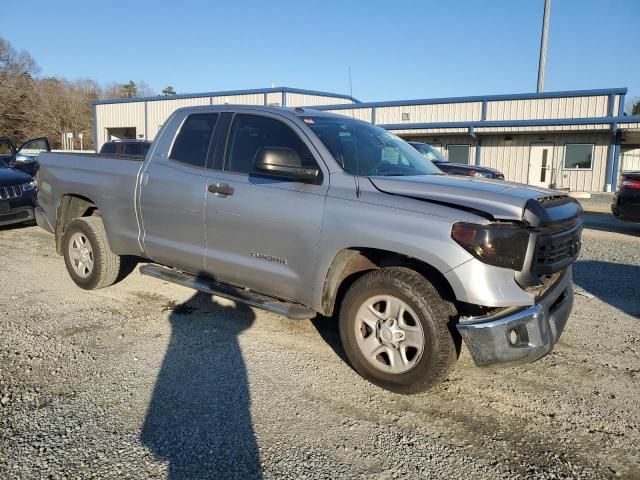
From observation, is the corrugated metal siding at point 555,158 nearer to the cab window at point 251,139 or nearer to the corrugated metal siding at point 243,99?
the corrugated metal siding at point 243,99

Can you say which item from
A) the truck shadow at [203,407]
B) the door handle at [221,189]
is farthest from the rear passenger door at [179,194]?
the truck shadow at [203,407]

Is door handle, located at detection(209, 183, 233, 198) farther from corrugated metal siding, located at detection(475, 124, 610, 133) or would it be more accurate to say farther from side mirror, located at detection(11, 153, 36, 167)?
corrugated metal siding, located at detection(475, 124, 610, 133)

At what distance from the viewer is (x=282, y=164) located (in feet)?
12.1

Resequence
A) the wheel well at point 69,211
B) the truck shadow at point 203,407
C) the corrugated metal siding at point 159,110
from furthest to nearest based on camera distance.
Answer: the corrugated metal siding at point 159,110
the wheel well at point 69,211
the truck shadow at point 203,407

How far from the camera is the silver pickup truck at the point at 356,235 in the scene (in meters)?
3.11

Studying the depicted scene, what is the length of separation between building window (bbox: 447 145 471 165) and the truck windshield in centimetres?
2435

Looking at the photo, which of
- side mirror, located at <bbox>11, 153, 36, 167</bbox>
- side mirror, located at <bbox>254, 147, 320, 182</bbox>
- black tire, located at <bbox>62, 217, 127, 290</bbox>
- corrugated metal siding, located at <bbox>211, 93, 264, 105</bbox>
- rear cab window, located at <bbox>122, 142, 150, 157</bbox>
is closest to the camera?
side mirror, located at <bbox>254, 147, 320, 182</bbox>

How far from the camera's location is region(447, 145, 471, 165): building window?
1099 inches

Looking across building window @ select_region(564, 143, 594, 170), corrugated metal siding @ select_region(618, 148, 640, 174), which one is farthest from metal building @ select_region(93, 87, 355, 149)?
corrugated metal siding @ select_region(618, 148, 640, 174)

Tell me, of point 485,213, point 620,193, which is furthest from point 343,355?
point 620,193

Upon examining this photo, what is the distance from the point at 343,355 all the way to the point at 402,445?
1.31m

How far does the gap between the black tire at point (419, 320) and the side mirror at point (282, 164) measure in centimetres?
87

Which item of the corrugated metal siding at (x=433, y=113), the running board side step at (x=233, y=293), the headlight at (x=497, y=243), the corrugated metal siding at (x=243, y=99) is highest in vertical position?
the corrugated metal siding at (x=243, y=99)

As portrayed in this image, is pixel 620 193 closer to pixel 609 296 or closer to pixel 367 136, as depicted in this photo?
pixel 609 296
